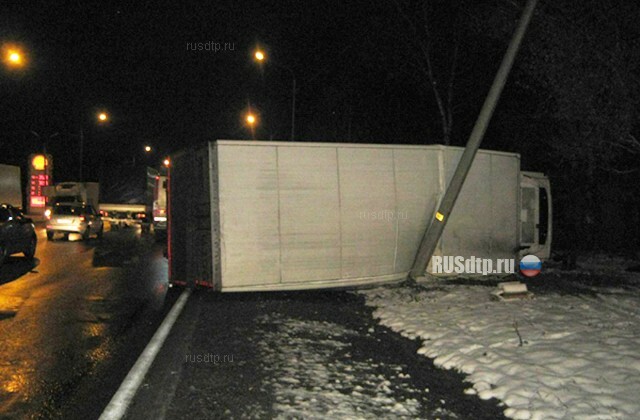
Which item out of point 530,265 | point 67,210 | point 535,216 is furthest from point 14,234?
point 535,216

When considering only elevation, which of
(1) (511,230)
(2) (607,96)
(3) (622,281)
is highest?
(2) (607,96)

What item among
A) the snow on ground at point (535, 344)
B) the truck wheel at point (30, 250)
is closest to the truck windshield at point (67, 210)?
the truck wheel at point (30, 250)

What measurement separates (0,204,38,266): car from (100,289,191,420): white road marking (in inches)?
304

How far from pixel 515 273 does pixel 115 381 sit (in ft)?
30.3

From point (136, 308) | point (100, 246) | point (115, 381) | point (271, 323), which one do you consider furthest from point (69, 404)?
point (100, 246)

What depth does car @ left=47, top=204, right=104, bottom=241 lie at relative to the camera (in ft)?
77.8

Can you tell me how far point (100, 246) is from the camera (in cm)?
2148

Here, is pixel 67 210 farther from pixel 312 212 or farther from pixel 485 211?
pixel 485 211

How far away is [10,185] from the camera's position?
33312 mm

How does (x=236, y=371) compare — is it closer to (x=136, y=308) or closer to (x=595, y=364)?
(x=595, y=364)

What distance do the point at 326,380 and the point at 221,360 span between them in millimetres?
1354

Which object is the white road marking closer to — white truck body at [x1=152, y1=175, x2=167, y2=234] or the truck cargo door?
the truck cargo door

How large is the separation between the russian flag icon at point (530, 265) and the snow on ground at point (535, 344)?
2.14 m

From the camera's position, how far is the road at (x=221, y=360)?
495cm
